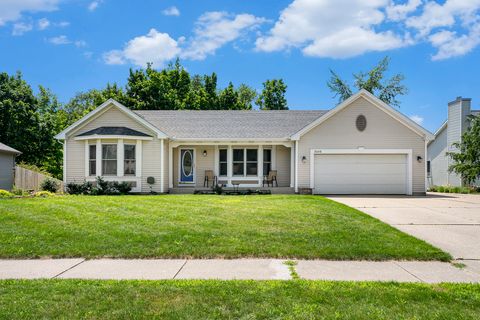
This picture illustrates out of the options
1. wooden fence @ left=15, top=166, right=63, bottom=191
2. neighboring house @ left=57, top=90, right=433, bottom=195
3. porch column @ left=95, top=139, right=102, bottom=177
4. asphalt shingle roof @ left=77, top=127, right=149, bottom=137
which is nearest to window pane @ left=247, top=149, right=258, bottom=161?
neighboring house @ left=57, top=90, right=433, bottom=195

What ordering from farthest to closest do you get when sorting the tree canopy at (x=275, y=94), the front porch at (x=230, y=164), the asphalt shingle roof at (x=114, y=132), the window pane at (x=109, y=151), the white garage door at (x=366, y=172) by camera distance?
the tree canopy at (x=275, y=94) → the front porch at (x=230, y=164) → the white garage door at (x=366, y=172) → the window pane at (x=109, y=151) → the asphalt shingle roof at (x=114, y=132)

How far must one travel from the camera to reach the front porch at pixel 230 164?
20.2m

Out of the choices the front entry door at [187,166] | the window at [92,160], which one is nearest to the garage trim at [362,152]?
the front entry door at [187,166]

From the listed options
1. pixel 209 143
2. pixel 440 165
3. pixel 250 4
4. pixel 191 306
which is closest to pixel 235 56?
pixel 209 143

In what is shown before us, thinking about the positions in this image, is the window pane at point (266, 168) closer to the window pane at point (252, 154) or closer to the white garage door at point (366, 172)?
the window pane at point (252, 154)

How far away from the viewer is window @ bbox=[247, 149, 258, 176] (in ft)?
66.9

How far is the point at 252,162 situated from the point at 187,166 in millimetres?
3552

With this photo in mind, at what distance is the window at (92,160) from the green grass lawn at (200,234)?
8339 millimetres

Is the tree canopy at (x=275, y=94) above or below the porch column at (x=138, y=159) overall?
above

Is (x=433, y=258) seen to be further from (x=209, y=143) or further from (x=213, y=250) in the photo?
(x=209, y=143)

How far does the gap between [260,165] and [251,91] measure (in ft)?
111

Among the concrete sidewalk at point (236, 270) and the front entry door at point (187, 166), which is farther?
the front entry door at point (187, 166)

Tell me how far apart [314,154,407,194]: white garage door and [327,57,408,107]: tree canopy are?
26.5m

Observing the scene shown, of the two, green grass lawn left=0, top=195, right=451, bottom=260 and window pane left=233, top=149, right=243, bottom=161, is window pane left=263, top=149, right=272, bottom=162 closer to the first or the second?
window pane left=233, top=149, right=243, bottom=161
